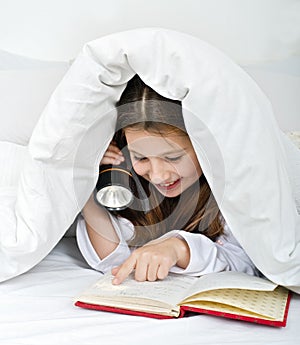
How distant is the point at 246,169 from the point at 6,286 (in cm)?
48

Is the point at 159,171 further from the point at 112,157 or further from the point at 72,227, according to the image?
the point at 72,227

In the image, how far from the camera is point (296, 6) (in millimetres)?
1822

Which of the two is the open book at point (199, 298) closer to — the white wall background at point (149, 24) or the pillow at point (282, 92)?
the pillow at point (282, 92)

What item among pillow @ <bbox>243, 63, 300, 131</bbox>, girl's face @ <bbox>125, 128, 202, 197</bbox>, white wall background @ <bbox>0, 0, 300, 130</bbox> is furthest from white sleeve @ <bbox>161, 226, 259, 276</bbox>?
white wall background @ <bbox>0, 0, 300, 130</bbox>

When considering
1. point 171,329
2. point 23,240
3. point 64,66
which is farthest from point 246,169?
point 64,66

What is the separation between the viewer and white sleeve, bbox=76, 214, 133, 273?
48.6 inches

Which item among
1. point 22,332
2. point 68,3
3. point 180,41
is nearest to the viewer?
point 22,332

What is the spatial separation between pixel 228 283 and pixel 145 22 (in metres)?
1.03

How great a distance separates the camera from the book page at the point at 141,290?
99 cm

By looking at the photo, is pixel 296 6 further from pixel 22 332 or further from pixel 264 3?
pixel 22 332

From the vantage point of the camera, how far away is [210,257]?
1160mm

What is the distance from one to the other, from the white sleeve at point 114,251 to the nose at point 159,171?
0.56 ft

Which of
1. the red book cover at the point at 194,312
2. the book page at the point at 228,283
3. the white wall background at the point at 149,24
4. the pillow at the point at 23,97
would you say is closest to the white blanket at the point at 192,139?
the book page at the point at 228,283

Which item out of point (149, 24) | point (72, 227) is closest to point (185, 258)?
point (72, 227)
